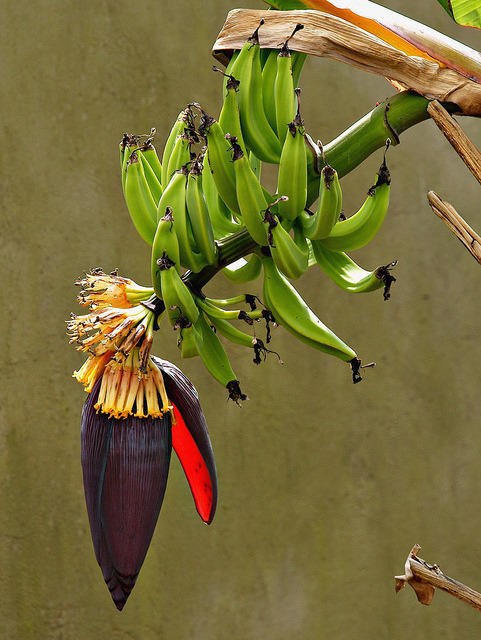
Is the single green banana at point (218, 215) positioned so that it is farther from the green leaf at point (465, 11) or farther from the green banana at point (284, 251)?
the green leaf at point (465, 11)

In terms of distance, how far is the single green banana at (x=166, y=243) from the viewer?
53 cm

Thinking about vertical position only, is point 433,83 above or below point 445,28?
below

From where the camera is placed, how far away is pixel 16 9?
1661 millimetres

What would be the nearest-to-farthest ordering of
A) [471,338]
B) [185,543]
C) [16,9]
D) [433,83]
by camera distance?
[433,83] → [16,9] → [185,543] → [471,338]

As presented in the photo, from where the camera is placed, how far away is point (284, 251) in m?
0.53

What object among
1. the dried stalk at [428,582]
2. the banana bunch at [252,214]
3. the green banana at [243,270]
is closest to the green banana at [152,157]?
the banana bunch at [252,214]

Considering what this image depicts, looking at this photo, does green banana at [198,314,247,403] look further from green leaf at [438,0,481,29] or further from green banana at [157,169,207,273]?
green leaf at [438,0,481,29]

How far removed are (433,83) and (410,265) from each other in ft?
4.75

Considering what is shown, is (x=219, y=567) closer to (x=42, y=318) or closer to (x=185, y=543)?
(x=185, y=543)

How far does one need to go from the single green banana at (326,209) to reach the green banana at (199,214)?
0.08 metres

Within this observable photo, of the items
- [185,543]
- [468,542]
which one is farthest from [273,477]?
[468,542]

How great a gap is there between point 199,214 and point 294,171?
8 cm

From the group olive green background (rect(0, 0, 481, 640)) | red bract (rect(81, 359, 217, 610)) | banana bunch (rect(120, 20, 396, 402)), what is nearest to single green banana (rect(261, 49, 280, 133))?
banana bunch (rect(120, 20, 396, 402))

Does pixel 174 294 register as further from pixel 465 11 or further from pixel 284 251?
pixel 465 11
